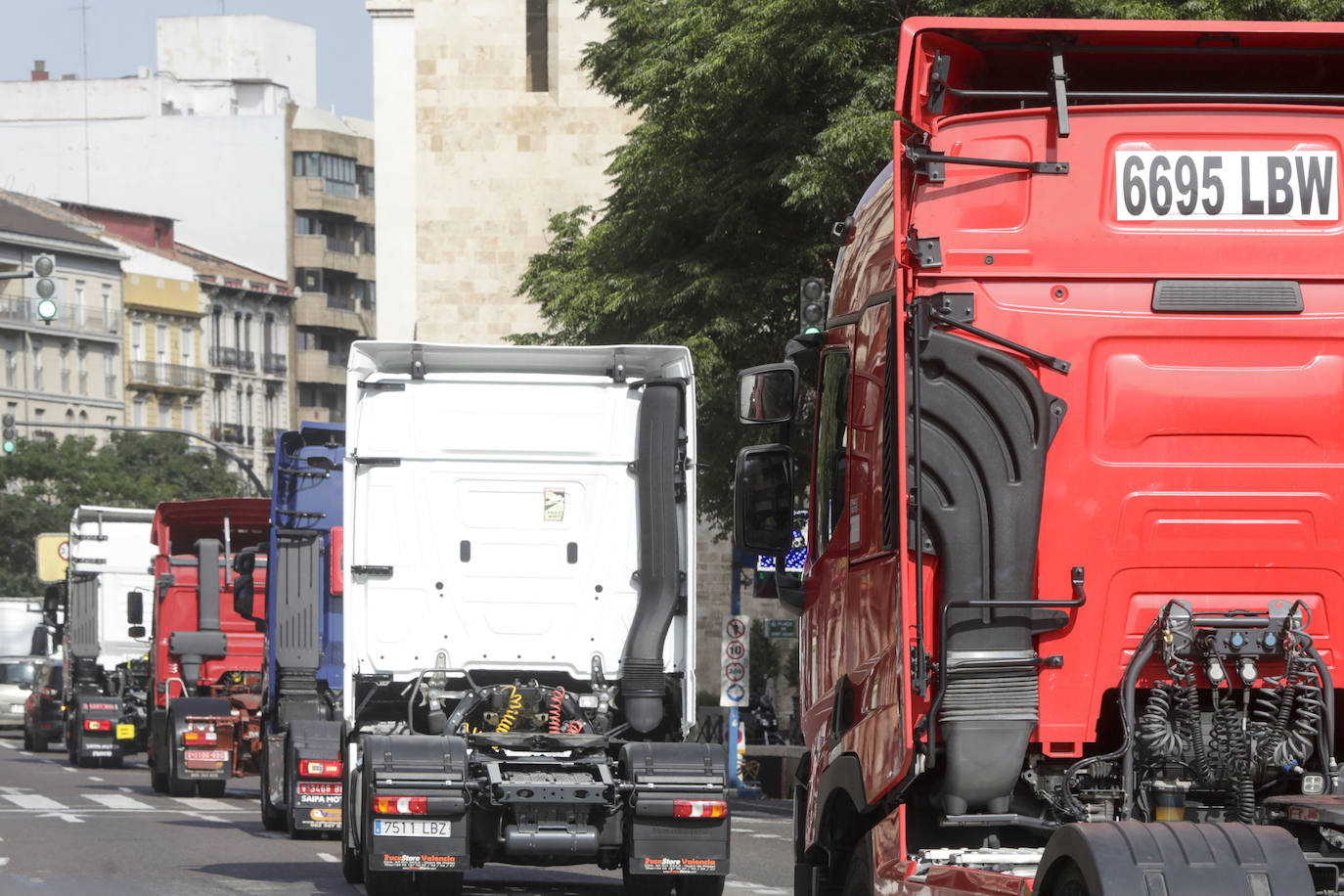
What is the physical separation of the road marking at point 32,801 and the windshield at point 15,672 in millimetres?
25416

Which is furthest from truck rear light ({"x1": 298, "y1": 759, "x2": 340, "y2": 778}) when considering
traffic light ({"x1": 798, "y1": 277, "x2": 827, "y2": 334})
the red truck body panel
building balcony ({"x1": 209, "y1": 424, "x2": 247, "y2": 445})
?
building balcony ({"x1": 209, "y1": 424, "x2": 247, "y2": 445})

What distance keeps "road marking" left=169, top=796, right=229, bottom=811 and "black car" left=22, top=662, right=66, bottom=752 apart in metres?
14.4

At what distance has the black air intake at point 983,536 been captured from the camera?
7273 millimetres

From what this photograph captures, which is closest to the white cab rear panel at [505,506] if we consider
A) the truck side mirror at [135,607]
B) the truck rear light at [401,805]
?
the truck rear light at [401,805]

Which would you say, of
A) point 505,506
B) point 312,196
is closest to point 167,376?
point 312,196

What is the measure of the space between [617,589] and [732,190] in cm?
1079

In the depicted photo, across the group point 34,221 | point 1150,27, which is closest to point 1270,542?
point 1150,27

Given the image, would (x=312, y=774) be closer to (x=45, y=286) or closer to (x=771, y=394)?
(x=771, y=394)

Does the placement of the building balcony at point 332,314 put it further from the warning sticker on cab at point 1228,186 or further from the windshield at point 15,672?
the warning sticker on cab at point 1228,186

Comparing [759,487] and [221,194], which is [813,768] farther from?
[221,194]

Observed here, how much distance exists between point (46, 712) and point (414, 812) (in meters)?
28.9

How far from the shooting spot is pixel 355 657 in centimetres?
1416

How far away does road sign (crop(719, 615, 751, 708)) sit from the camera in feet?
86.0

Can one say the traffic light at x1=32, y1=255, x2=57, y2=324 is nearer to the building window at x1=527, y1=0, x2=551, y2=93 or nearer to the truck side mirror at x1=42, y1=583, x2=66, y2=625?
the truck side mirror at x1=42, y1=583, x2=66, y2=625
